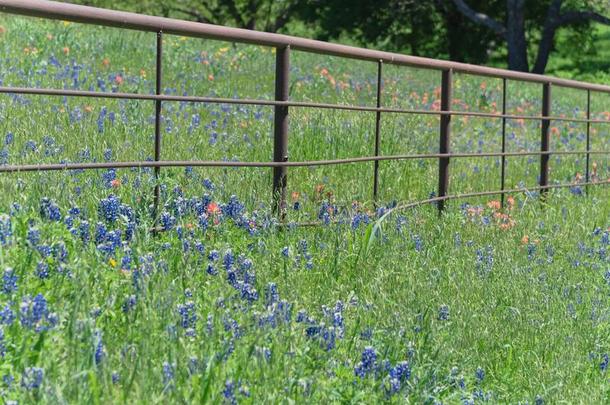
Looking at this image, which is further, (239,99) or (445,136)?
(445,136)

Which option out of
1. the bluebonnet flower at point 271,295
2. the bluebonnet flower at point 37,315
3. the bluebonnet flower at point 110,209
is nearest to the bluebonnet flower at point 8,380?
the bluebonnet flower at point 37,315

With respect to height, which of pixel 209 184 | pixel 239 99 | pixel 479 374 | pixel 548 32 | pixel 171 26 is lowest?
pixel 479 374

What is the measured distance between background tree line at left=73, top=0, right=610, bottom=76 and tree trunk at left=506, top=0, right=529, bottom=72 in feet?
0.11

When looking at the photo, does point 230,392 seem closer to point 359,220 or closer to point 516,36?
point 359,220

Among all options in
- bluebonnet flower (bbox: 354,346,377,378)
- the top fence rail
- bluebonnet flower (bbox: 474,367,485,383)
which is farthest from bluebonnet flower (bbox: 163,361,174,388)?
the top fence rail

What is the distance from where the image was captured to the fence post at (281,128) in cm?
602

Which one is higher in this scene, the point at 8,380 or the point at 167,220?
the point at 167,220

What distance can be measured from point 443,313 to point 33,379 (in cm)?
222

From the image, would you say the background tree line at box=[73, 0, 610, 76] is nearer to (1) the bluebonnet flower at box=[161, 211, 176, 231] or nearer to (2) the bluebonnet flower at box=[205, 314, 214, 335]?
(1) the bluebonnet flower at box=[161, 211, 176, 231]

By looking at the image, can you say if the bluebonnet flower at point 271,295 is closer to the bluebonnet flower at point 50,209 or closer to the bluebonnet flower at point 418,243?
the bluebonnet flower at point 50,209

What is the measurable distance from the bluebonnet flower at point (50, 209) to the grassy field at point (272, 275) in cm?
1

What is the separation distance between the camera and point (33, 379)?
2736 mm

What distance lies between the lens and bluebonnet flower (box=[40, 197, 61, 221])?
4.04 meters

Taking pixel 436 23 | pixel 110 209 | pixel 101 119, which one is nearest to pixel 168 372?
pixel 110 209
